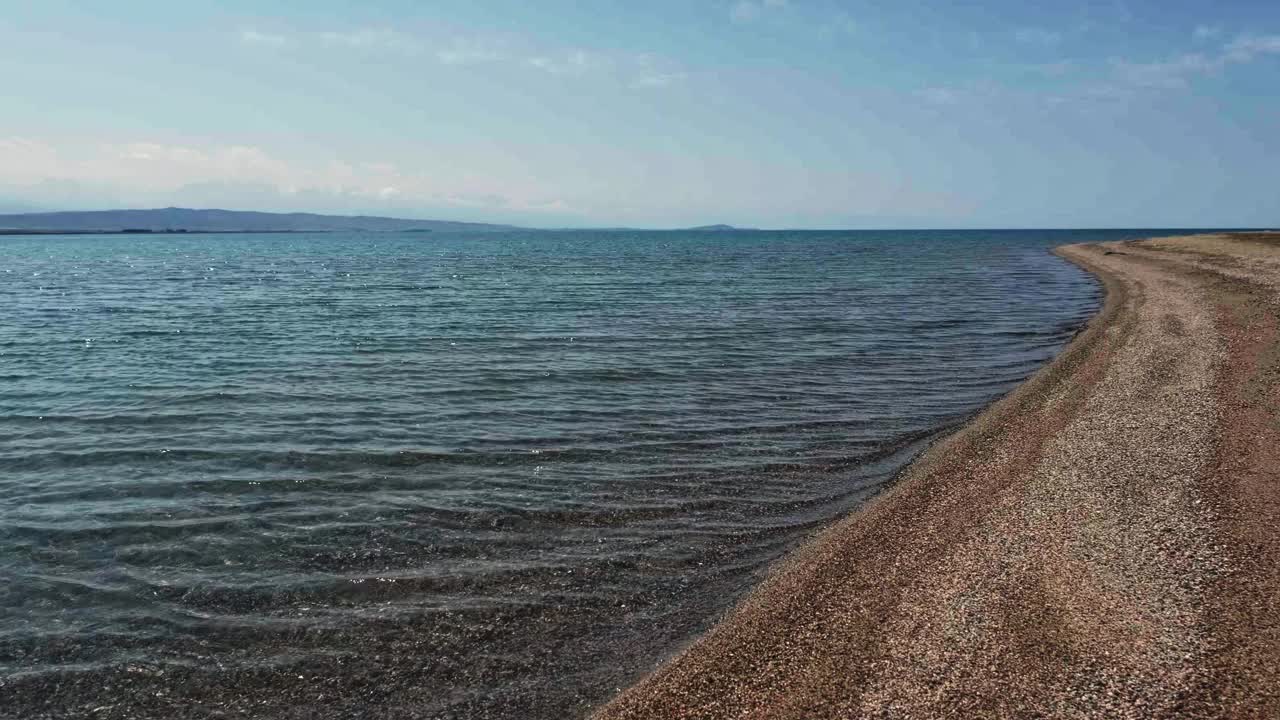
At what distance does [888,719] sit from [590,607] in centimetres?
411

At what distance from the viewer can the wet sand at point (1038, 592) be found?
21.7 feet

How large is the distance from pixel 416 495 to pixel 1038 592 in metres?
9.48

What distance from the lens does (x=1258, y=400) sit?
51.9 feet

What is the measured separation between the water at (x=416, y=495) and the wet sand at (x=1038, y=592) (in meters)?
1.14

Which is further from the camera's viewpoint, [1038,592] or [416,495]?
[416,495]

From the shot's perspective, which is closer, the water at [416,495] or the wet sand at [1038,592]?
the wet sand at [1038,592]

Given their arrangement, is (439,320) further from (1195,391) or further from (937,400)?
(1195,391)

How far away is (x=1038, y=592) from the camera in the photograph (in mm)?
8281

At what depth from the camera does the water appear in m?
8.19

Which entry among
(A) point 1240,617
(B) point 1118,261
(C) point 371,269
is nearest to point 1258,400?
(A) point 1240,617

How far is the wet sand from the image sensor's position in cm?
662

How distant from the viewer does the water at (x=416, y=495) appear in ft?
26.9

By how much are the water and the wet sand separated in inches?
44.8

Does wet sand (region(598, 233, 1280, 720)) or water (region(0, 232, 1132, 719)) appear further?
water (region(0, 232, 1132, 719))
